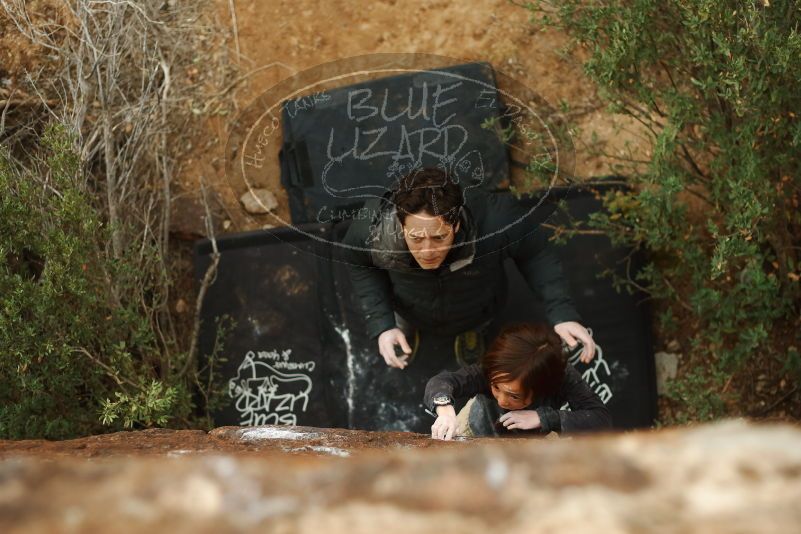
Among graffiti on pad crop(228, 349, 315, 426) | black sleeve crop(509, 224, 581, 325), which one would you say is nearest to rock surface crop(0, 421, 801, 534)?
black sleeve crop(509, 224, 581, 325)

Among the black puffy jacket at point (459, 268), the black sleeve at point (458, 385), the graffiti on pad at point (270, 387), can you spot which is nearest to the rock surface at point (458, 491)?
the black sleeve at point (458, 385)

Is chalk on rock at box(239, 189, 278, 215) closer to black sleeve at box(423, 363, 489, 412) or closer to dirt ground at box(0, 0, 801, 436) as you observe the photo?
dirt ground at box(0, 0, 801, 436)

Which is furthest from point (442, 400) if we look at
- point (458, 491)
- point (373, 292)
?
point (458, 491)

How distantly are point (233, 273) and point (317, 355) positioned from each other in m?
0.59

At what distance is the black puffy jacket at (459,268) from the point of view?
331 centimetres

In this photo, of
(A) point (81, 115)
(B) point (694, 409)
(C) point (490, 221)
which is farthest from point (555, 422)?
(A) point (81, 115)

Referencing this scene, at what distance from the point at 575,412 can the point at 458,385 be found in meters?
0.39

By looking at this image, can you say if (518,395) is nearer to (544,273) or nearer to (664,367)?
(544,273)

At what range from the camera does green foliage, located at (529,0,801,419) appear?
308cm

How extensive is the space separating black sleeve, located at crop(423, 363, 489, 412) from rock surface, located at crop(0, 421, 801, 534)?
6.09 ft

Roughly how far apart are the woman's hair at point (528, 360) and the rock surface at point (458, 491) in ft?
5.78

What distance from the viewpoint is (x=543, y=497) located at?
37.8 inches

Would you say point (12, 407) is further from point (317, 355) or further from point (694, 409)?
point (694, 409)

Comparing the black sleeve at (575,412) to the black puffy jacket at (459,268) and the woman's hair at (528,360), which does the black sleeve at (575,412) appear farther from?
the black puffy jacket at (459,268)
